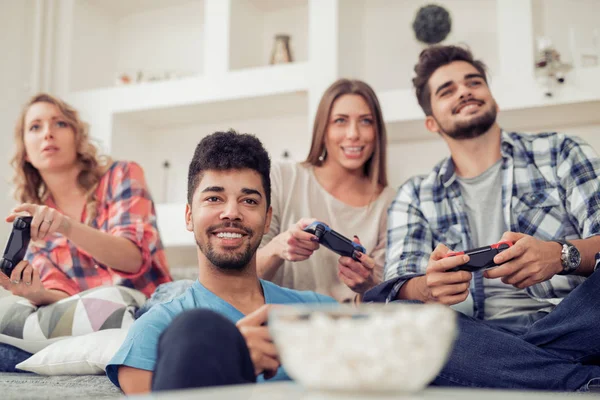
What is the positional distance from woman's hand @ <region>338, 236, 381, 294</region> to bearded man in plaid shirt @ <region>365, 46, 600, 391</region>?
6 centimetres

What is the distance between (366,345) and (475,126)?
1346 millimetres

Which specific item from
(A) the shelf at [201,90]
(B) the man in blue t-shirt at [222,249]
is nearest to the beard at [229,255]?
(B) the man in blue t-shirt at [222,249]

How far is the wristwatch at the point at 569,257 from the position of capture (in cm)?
134

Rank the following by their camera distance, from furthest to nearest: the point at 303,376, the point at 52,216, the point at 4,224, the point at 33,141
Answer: the point at 4,224, the point at 33,141, the point at 52,216, the point at 303,376

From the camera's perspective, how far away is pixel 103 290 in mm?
1647

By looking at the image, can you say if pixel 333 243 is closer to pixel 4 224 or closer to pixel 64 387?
pixel 64 387

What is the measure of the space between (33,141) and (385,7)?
1.57 m

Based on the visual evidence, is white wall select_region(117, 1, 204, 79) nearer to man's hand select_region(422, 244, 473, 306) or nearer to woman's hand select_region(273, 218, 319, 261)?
woman's hand select_region(273, 218, 319, 261)

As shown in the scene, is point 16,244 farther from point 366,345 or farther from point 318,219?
point 366,345

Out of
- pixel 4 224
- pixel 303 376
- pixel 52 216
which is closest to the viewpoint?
pixel 303 376

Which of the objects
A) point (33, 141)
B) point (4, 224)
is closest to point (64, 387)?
point (33, 141)

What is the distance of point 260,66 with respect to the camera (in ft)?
9.62

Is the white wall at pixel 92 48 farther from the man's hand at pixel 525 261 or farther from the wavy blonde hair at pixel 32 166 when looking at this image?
the man's hand at pixel 525 261

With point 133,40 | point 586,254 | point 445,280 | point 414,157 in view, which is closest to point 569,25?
point 414,157
